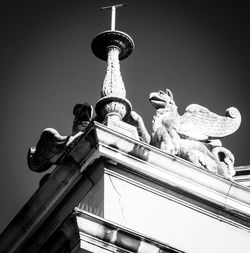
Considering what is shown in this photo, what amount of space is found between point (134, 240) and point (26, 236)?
305 centimetres

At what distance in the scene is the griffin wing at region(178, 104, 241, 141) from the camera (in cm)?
2586

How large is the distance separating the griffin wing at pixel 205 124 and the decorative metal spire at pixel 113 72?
139 centimetres

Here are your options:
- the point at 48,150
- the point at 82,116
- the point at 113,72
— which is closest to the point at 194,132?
the point at 113,72

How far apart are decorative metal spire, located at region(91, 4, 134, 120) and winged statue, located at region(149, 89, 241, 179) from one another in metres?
0.85

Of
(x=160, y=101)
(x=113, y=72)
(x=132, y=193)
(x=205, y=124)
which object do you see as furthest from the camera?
(x=205, y=124)

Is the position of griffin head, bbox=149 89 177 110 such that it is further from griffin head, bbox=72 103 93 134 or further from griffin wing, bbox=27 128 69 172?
griffin wing, bbox=27 128 69 172

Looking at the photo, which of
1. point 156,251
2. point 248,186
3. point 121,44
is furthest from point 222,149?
point 156,251

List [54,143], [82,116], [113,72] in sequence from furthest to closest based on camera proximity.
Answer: [82,116], [54,143], [113,72]

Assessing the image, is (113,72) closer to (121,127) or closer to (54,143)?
(121,127)

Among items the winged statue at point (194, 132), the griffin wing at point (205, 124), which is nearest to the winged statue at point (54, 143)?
the winged statue at point (194, 132)

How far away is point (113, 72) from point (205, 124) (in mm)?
2017

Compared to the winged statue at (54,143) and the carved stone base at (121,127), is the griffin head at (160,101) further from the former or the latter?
the carved stone base at (121,127)

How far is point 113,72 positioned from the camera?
2530 cm

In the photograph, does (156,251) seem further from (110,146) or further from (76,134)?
(76,134)
